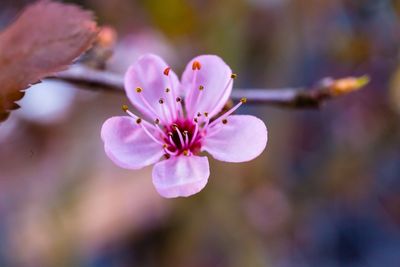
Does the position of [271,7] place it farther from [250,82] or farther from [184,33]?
[184,33]

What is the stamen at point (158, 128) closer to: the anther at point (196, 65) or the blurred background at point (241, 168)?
the anther at point (196, 65)

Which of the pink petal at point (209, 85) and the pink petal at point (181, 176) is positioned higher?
the pink petal at point (209, 85)

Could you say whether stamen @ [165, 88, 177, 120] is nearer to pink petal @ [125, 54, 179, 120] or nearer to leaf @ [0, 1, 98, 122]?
pink petal @ [125, 54, 179, 120]

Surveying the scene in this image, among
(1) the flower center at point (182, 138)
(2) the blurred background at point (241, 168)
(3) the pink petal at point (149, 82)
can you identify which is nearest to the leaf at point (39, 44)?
(3) the pink petal at point (149, 82)

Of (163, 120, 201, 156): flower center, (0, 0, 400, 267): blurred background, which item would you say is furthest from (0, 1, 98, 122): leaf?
(0, 0, 400, 267): blurred background

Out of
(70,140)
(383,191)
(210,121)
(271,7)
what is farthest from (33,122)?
(210,121)
